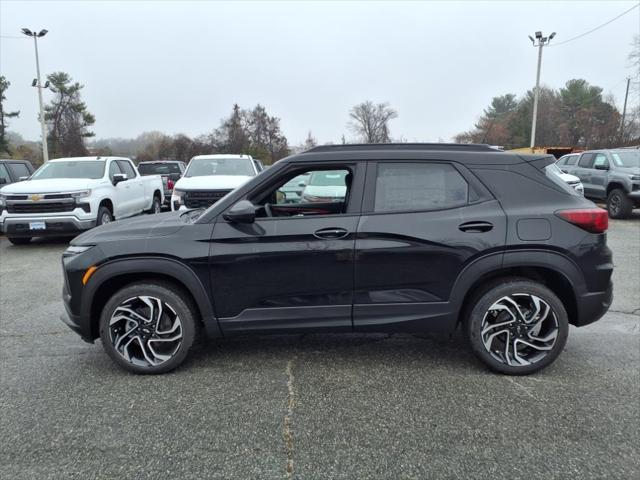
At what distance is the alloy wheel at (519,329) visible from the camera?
3582 mm

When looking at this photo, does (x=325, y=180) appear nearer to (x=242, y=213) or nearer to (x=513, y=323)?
(x=242, y=213)

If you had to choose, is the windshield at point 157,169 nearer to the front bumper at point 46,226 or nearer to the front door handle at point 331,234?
the front bumper at point 46,226

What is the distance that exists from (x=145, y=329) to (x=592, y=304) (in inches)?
134

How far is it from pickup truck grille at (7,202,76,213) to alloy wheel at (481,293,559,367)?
8.32 meters

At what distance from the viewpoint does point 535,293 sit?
3.55 meters

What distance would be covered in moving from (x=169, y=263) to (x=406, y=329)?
6.14 ft

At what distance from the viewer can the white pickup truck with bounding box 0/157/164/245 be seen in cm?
904

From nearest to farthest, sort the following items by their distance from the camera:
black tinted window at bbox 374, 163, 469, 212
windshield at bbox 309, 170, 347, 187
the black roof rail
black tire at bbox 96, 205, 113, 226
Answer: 1. black tinted window at bbox 374, 163, 469, 212
2. the black roof rail
3. windshield at bbox 309, 170, 347, 187
4. black tire at bbox 96, 205, 113, 226

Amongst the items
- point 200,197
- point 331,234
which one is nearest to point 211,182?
point 200,197

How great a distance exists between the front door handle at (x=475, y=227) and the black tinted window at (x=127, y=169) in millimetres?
9755

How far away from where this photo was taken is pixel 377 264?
11.6 ft

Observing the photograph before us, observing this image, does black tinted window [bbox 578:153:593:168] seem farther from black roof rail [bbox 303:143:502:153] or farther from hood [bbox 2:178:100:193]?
hood [bbox 2:178:100:193]

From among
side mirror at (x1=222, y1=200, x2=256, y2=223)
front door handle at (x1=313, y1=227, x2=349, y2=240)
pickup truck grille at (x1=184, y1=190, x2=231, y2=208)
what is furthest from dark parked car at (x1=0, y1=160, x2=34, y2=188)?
front door handle at (x1=313, y1=227, x2=349, y2=240)

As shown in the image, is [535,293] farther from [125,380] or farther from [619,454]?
[125,380]
